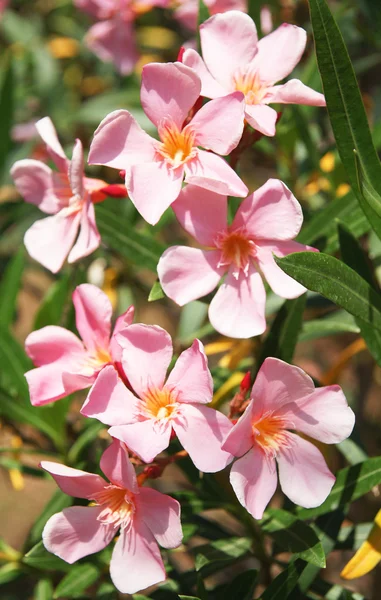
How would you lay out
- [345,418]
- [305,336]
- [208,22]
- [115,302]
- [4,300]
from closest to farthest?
[345,418] < [208,22] < [305,336] < [4,300] < [115,302]

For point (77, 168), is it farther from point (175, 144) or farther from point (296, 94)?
point (296, 94)

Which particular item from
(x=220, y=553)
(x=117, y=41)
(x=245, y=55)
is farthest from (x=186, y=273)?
(x=117, y=41)

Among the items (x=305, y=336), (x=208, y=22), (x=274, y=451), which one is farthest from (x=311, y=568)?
(x=208, y=22)

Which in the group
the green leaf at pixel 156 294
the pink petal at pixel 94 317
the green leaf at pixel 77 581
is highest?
the green leaf at pixel 156 294

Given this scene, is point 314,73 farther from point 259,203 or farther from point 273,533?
point 273,533

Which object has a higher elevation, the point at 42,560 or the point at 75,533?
the point at 75,533

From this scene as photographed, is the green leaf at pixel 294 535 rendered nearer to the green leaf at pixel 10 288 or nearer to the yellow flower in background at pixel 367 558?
the yellow flower in background at pixel 367 558

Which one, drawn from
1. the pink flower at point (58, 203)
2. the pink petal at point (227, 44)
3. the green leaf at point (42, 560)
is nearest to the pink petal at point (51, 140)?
the pink flower at point (58, 203)
